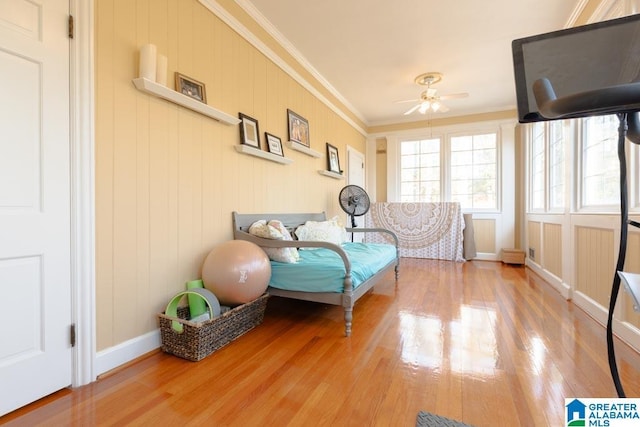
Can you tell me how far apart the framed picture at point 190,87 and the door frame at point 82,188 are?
49 cm

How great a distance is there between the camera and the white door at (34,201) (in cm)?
119

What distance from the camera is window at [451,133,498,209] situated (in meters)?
5.04

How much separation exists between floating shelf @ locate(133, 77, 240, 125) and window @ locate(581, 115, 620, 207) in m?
2.52

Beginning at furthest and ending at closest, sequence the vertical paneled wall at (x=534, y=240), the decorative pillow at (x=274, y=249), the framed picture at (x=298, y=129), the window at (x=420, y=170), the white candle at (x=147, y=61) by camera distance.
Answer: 1. the window at (x=420, y=170)
2. the vertical paneled wall at (x=534, y=240)
3. the framed picture at (x=298, y=129)
4. the decorative pillow at (x=274, y=249)
5. the white candle at (x=147, y=61)

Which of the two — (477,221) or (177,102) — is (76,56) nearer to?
(177,102)

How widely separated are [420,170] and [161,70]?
4798 millimetres

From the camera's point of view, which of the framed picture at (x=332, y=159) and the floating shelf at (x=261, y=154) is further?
the framed picture at (x=332, y=159)

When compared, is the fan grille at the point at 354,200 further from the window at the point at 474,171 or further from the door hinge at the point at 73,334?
the door hinge at the point at 73,334

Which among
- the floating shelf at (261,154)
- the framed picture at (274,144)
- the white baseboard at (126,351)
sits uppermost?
the framed picture at (274,144)

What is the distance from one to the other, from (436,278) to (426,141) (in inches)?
117

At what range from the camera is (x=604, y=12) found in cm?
210

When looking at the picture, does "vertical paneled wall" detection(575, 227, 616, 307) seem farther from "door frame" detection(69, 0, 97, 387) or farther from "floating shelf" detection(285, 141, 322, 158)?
"door frame" detection(69, 0, 97, 387)

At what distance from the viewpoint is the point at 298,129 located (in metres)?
3.32

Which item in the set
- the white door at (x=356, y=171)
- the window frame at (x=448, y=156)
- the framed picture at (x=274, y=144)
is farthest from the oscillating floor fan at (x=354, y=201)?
the window frame at (x=448, y=156)
